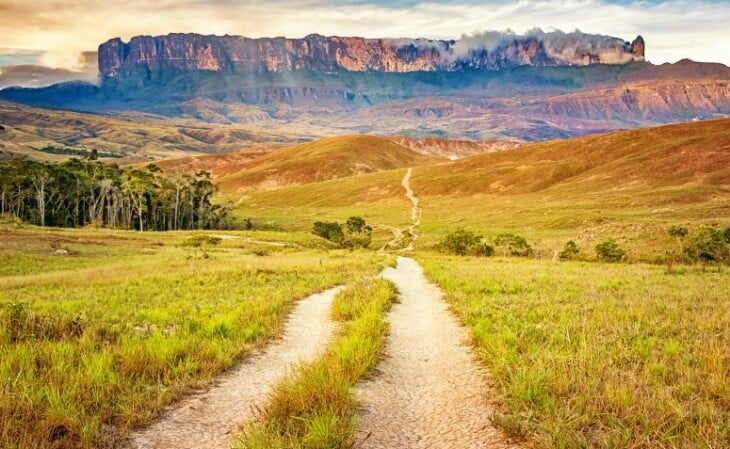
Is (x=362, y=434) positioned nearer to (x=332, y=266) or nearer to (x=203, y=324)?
(x=203, y=324)

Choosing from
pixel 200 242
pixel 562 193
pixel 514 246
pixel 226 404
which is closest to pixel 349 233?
pixel 200 242

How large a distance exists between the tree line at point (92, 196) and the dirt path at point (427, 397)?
310 feet

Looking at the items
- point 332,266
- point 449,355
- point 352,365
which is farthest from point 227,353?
point 332,266

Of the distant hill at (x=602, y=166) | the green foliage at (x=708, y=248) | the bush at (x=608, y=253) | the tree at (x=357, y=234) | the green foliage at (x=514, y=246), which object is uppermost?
the distant hill at (x=602, y=166)

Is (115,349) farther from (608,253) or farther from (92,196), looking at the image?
(92,196)

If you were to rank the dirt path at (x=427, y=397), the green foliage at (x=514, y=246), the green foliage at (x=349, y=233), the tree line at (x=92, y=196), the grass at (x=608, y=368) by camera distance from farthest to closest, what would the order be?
the tree line at (x=92, y=196) → the green foliage at (x=349, y=233) → the green foliage at (x=514, y=246) → the dirt path at (x=427, y=397) → the grass at (x=608, y=368)

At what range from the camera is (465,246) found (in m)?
65.8

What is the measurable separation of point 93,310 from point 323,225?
259 ft

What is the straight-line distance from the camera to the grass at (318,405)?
6641 mm

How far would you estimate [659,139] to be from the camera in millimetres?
153500

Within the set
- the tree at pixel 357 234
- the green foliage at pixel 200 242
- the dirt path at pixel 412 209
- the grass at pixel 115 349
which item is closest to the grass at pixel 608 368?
the grass at pixel 115 349

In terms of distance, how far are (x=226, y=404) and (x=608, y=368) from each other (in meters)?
6.68

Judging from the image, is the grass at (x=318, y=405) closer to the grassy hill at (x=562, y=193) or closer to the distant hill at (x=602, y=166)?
the grassy hill at (x=562, y=193)

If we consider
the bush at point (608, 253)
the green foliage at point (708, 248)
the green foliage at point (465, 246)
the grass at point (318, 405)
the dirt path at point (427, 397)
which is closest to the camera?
the grass at point (318, 405)
